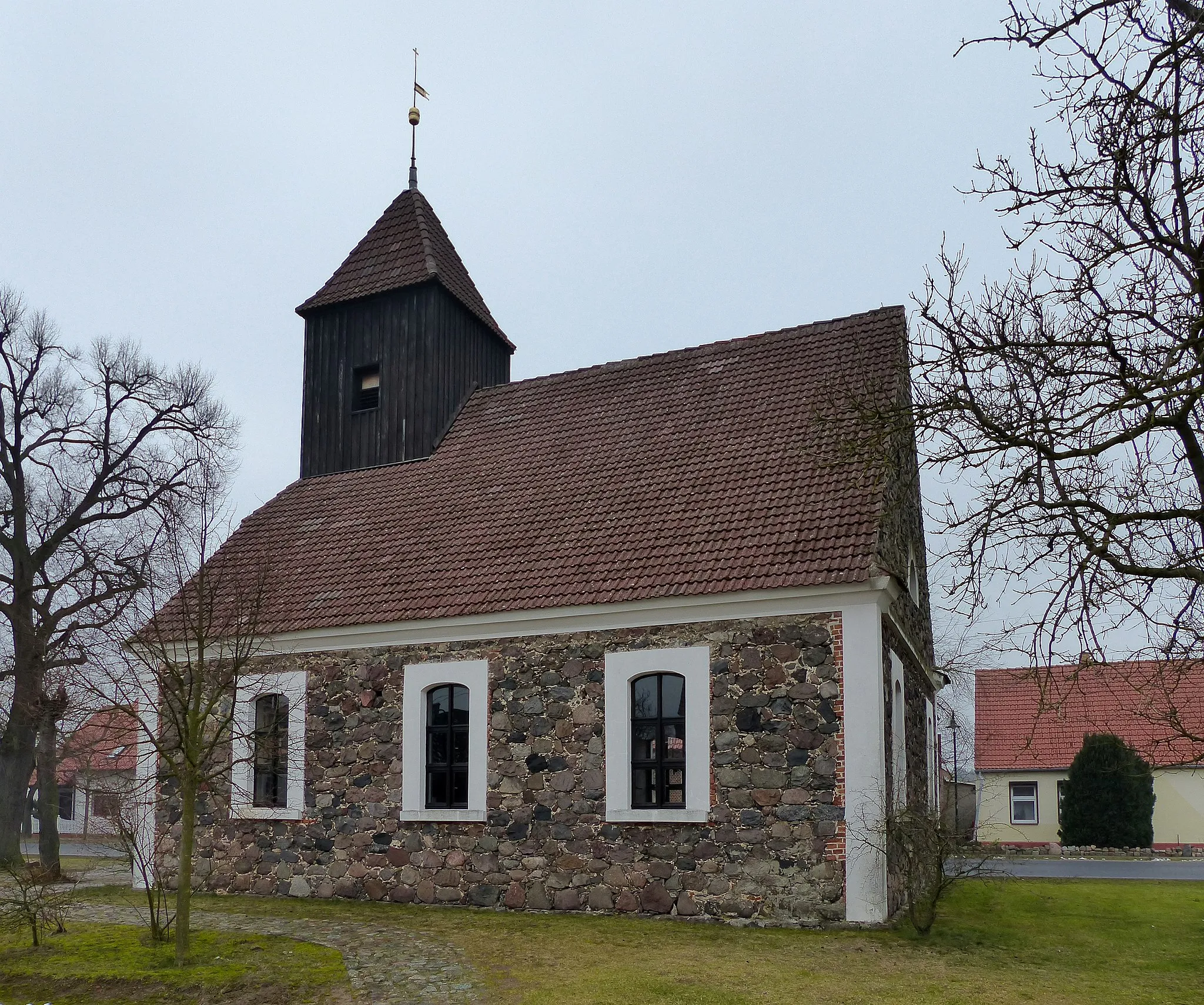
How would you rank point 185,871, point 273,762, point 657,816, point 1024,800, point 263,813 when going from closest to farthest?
point 185,871 → point 657,816 → point 263,813 → point 273,762 → point 1024,800

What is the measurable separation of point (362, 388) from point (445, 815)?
8.62 meters

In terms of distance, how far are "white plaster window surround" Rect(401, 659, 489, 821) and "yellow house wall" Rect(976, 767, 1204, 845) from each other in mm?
18100

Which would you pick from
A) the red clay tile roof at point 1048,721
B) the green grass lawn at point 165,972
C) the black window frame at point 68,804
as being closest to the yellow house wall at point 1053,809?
the red clay tile roof at point 1048,721

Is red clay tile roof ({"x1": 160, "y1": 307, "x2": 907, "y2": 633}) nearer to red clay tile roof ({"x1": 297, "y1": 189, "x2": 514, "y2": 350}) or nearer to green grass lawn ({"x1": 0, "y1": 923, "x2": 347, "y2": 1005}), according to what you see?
red clay tile roof ({"x1": 297, "y1": 189, "x2": 514, "y2": 350})

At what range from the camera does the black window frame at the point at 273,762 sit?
14.8 meters

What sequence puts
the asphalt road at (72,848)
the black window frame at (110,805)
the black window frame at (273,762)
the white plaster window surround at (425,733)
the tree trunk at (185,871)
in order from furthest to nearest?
the asphalt road at (72,848), the black window frame at (273,762), the white plaster window surround at (425,733), the black window frame at (110,805), the tree trunk at (185,871)

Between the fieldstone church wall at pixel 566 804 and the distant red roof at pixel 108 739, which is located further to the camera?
the fieldstone church wall at pixel 566 804

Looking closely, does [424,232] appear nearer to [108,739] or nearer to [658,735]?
[108,739]

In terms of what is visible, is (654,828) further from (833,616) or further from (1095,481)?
(1095,481)

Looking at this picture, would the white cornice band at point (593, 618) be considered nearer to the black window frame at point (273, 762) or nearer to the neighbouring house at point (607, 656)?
the neighbouring house at point (607, 656)

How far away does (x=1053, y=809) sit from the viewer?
2992cm

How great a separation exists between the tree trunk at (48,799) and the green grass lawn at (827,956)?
6844mm

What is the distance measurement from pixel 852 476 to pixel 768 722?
3.09m

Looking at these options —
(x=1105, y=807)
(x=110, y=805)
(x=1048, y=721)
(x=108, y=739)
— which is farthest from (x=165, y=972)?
(x=1048, y=721)
